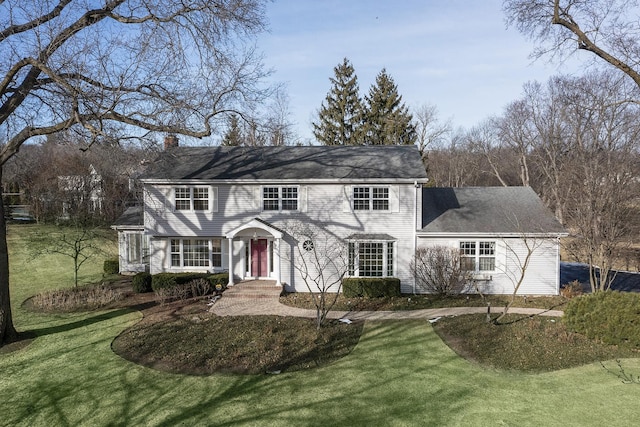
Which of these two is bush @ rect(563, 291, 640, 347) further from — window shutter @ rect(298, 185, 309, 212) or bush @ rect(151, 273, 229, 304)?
bush @ rect(151, 273, 229, 304)

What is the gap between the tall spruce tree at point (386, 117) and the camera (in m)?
41.0

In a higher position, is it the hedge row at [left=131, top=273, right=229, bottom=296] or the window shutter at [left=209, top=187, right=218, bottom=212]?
the window shutter at [left=209, top=187, right=218, bottom=212]

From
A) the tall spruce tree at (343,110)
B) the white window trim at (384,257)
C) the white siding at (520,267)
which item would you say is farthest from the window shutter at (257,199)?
the tall spruce tree at (343,110)

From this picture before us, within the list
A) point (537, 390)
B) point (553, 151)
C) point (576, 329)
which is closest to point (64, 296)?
point (537, 390)

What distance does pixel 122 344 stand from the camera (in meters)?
11.9

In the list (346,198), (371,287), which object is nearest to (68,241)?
(346,198)

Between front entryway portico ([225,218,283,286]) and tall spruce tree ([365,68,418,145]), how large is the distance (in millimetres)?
25464

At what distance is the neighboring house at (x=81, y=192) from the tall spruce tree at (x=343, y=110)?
2564cm

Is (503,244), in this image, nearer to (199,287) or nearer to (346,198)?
(346,198)

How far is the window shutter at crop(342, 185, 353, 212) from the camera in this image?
710 inches

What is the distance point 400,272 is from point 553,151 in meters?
28.4

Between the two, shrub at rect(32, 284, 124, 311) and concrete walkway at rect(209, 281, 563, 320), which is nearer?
concrete walkway at rect(209, 281, 563, 320)

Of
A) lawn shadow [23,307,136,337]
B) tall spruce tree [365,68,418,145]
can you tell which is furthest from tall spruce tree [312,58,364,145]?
lawn shadow [23,307,136,337]

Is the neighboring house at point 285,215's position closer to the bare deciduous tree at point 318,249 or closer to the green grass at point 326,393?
the bare deciduous tree at point 318,249
